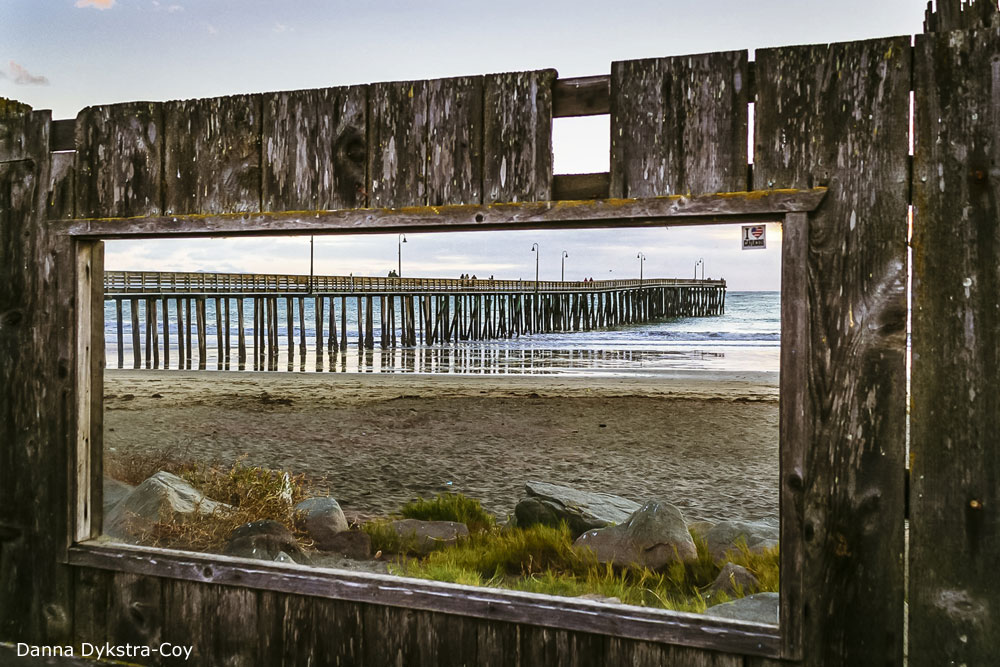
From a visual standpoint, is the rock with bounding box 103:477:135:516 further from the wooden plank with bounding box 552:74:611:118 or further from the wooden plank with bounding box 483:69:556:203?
Answer: the wooden plank with bounding box 552:74:611:118

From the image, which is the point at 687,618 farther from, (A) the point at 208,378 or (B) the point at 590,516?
(A) the point at 208,378

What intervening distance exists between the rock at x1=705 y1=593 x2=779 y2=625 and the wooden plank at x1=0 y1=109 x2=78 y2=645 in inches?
124

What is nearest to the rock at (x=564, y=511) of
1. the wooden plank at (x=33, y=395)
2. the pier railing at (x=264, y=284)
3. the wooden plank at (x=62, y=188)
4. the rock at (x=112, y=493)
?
the rock at (x=112, y=493)

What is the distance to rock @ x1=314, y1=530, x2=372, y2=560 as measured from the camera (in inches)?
225

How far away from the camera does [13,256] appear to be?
357 cm

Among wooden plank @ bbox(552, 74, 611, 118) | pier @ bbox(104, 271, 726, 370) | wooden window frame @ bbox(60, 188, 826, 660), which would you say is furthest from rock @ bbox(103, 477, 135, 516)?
pier @ bbox(104, 271, 726, 370)

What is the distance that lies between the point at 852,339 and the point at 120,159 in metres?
3.12

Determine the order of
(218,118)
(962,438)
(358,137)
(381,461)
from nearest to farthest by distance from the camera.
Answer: (962,438)
(358,137)
(218,118)
(381,461)

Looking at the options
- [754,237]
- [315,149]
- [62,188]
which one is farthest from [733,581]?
[62,188]

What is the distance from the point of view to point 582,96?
9.24ft

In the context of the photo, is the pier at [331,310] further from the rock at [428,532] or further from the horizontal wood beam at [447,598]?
the horizontal wood beam at [447,598]

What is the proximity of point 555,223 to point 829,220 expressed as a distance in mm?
937

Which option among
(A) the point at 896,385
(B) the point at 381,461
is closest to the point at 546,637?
(A) the point at 896,385

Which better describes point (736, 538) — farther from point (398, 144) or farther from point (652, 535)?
point (398, 144)
